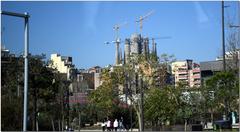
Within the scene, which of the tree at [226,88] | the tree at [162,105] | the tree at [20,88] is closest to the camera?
the tree at [226,88]

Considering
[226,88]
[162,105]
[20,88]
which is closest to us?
[226,88]

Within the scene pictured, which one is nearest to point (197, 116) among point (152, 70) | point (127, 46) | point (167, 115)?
point (167, 115)

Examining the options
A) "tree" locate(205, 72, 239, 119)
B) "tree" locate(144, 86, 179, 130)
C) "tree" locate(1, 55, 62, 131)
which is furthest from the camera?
"tree" locate(144, 86, 179, 130)

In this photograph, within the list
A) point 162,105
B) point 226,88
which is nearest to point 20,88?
point 162,105

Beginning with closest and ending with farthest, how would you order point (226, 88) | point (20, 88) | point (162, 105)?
1. point (226, 88)
2. point (20, 88)
3. point (162, 105)

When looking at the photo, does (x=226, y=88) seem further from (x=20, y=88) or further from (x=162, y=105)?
(x=20, y=88)

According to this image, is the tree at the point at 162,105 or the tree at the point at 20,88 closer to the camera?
the tree at the point at 20,88

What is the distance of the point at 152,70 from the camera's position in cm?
5112

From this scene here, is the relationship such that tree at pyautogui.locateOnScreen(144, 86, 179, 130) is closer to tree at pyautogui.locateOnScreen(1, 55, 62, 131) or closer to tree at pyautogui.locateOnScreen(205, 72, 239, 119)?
tree at pyautogui.locateOnScreen(205, 72, 239, 119)

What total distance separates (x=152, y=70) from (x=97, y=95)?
21.8 ft

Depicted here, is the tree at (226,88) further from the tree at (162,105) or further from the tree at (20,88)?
the tree at (20,88)

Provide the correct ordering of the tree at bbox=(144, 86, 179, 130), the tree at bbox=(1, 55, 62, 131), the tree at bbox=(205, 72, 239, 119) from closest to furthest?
1. the tree at bbox=(205, 72, 239, 119)
2. the tree at bbox=(1, 55, 62, 131)
3. the tree at bbox=(144, 86, 179, 130)

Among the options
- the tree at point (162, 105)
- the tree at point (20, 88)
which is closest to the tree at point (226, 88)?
the tree at point (162, 105)

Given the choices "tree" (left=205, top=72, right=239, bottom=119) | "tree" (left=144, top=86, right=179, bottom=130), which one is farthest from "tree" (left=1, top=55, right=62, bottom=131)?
"tree" (left=205, top=72, right=239, bottom=119)
